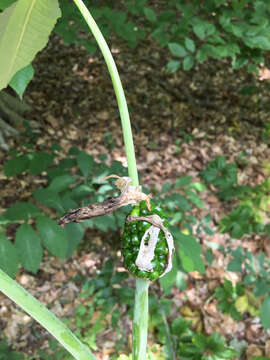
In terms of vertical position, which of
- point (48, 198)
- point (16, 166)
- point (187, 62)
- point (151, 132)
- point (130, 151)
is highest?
point (151, 132)

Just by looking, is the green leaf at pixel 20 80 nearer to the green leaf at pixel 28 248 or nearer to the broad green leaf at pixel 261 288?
the green leaf at pixel 28 248

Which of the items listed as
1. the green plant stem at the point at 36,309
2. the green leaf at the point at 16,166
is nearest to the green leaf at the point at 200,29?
the green leaf at the point at 16,166

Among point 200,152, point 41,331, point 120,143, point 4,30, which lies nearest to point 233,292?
point 41,331

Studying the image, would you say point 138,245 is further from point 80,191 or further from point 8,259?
point 80,191

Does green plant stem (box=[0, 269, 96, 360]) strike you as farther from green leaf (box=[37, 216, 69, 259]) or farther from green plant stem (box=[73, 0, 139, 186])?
green leaf (box=[37, 216, 69, 259])

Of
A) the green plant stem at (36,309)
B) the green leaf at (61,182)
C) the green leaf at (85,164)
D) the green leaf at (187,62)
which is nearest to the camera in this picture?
the green plant stem at (36,309)

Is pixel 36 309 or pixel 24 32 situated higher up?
pixel 24 32

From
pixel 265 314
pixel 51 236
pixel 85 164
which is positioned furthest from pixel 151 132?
pixel 51 236

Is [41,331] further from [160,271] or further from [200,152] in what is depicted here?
[200,152]
